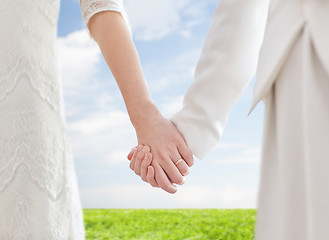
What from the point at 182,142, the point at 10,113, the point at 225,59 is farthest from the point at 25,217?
the point at 225,59

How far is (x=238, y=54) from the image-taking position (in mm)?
1396

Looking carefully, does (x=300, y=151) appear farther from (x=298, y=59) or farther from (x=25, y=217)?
(x=25, y=217)

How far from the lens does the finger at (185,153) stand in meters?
1.70

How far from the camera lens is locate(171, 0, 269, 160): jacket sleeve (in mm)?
1342

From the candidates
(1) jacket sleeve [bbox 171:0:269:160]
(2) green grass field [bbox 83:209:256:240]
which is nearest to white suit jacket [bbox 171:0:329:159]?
(1) jacket sleeve [bbox 171:0:269:160]

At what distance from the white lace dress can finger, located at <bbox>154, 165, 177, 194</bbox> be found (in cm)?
35

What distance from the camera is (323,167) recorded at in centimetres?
95

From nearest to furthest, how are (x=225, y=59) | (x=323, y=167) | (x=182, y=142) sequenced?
(x=323, y=167), (x=225, y=59), (x=182, y=142)

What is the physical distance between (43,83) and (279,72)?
0.91m

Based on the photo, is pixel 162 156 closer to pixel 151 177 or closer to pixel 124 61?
pixel 151 177

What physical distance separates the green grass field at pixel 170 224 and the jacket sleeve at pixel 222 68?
3861 millimetres

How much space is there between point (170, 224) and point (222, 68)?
15.5 ft

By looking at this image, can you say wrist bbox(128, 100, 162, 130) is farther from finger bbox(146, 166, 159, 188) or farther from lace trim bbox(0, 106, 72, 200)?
lace trim bbox(0, 106, 72, 200)

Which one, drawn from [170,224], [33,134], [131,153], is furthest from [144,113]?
[170,224]
